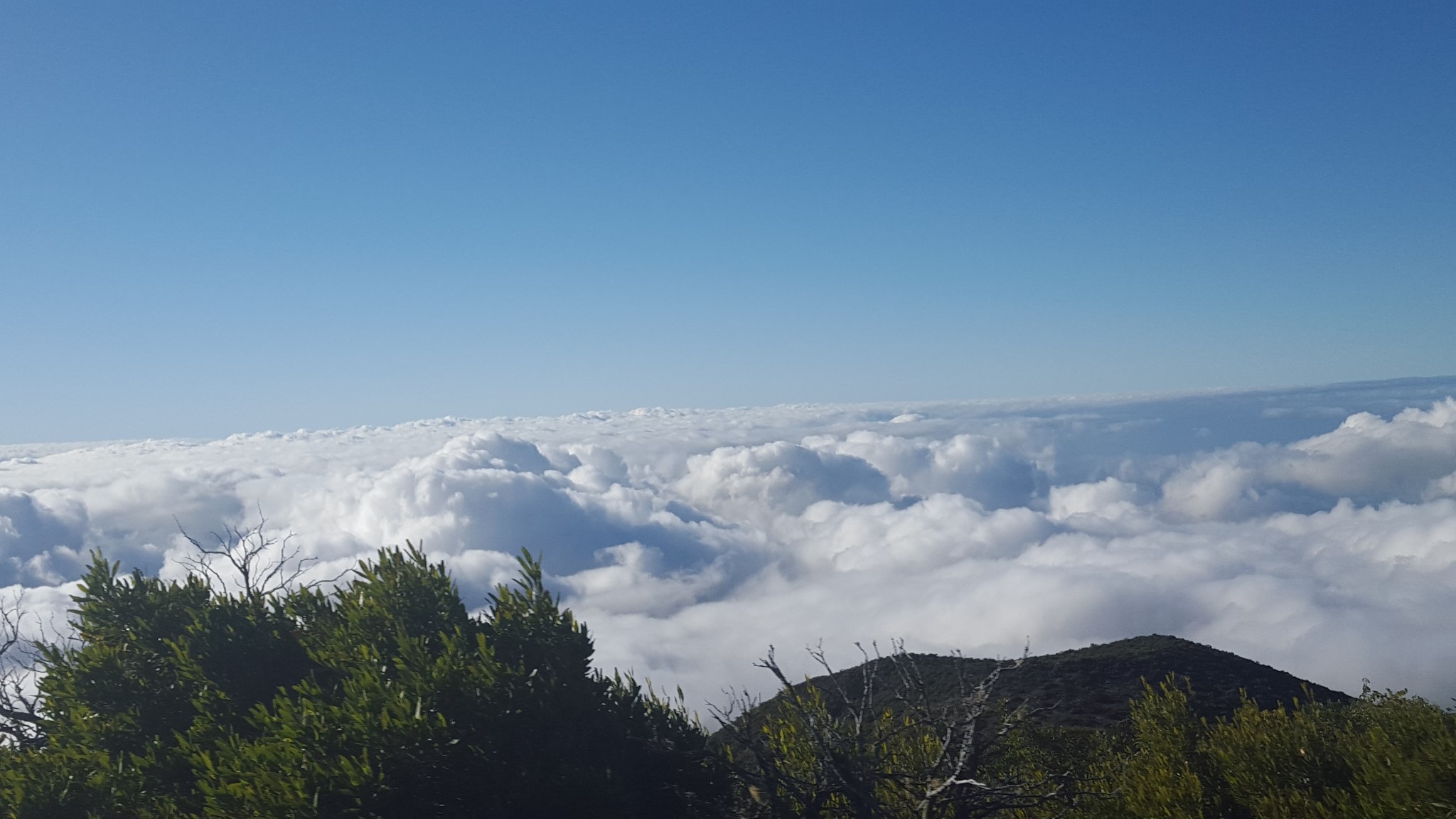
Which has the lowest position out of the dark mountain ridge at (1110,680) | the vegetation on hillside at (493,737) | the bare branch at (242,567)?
the dark mountain ridge at (1110,680)

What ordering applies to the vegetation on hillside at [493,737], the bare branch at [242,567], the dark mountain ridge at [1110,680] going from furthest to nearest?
1. the dark mountain ridge at [1110,680]
2. the bare branch at [242,567]
3. the vegetation on hillside at [493,737]

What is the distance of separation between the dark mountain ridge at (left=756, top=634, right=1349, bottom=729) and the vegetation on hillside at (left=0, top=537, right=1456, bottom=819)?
108 ft

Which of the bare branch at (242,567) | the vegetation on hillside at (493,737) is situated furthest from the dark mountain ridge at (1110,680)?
the bare branch at (242,567)

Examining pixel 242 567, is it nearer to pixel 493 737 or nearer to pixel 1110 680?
pixel 493 737

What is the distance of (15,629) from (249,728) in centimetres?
787

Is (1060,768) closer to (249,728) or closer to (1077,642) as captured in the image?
(249,728)

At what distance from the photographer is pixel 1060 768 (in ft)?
74.7

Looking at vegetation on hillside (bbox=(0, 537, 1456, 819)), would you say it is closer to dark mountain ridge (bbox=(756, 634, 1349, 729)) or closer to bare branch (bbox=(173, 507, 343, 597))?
bare branch (bbox=(173, 507, 343, 597))

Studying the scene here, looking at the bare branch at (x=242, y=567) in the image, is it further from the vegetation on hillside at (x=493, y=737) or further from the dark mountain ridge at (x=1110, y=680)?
the dark mountain ridge at (x=1110, y=680)

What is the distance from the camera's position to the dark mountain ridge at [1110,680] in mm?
51438

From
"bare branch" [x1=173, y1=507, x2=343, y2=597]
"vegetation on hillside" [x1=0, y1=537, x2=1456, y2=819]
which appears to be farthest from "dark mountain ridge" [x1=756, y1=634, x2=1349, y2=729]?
"bare branch" [x1=173, y1=507, x2=343, y2=597]

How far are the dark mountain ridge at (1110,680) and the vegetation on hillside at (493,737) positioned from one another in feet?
108

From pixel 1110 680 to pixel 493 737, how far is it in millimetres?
56987

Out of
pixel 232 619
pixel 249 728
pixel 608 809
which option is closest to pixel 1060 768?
pixel 608 809
